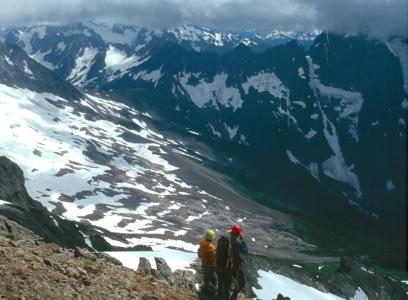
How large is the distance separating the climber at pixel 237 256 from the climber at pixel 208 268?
37.4 inches

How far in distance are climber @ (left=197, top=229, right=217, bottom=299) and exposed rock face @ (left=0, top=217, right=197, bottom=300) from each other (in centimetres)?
79

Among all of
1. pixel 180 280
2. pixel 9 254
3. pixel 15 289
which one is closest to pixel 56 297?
pixel 15 289

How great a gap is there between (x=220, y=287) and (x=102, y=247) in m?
108

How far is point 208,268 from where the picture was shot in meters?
27.3

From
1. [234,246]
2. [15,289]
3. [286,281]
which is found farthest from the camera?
[286,281]

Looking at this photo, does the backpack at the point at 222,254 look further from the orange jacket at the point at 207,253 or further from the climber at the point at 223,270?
the orange jacket at the point at 207,253

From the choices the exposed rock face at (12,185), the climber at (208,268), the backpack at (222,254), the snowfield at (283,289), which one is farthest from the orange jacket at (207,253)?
the exposed rock face at (12,185)

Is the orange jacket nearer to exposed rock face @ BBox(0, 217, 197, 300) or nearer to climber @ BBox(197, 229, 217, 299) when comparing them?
climber @ BBox(197, 229, 217, 299)

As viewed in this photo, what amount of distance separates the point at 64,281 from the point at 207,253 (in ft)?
25.2

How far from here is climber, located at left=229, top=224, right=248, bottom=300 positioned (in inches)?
1034

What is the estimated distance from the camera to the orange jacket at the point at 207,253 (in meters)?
27.0

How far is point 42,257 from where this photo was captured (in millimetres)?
24375

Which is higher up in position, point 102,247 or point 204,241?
point 204,241

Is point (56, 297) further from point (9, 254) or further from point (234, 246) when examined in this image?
point (234, 246)
